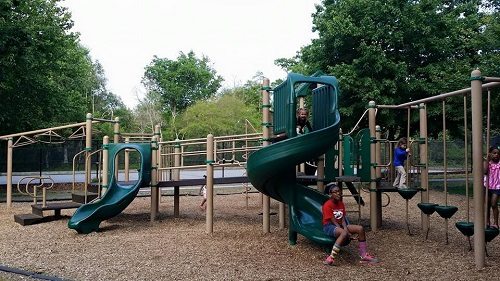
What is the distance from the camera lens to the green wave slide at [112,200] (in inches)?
340

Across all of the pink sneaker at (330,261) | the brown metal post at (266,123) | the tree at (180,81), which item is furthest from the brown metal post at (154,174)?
the tree at (180,81)

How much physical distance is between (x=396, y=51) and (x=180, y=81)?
42286 mm

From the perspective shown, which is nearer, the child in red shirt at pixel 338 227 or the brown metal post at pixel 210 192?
the child in red shirt at pixel 338 227

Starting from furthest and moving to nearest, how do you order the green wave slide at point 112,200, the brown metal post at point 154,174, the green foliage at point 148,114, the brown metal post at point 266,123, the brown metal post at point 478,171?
the green foliage at point 148,114
the brown metal post at point 154,174
the green wave slide at point 112,200
the brown metal post at point 266,123
the brown metal post at point 478,171

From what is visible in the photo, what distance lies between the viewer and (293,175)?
6.99 metres

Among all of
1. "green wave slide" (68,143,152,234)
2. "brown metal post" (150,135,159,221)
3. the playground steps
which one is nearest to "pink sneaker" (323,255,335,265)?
"green wave slide" (68,143,152,234)

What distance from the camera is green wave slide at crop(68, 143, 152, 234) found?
8.65 m

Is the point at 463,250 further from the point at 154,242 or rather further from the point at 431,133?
the point at 431,133

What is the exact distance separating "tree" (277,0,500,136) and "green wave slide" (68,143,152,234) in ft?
35.2

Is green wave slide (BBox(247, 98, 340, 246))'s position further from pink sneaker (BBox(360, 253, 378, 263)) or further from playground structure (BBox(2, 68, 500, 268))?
pink sneaker (BBox(360, 253, 378, 263))

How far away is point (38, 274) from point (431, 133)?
18542mm

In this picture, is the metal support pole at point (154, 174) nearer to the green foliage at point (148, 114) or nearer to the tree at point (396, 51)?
the tree at point (396, 51)

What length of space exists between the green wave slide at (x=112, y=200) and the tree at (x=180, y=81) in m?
45.9

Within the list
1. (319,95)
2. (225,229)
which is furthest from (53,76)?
(319,95)
